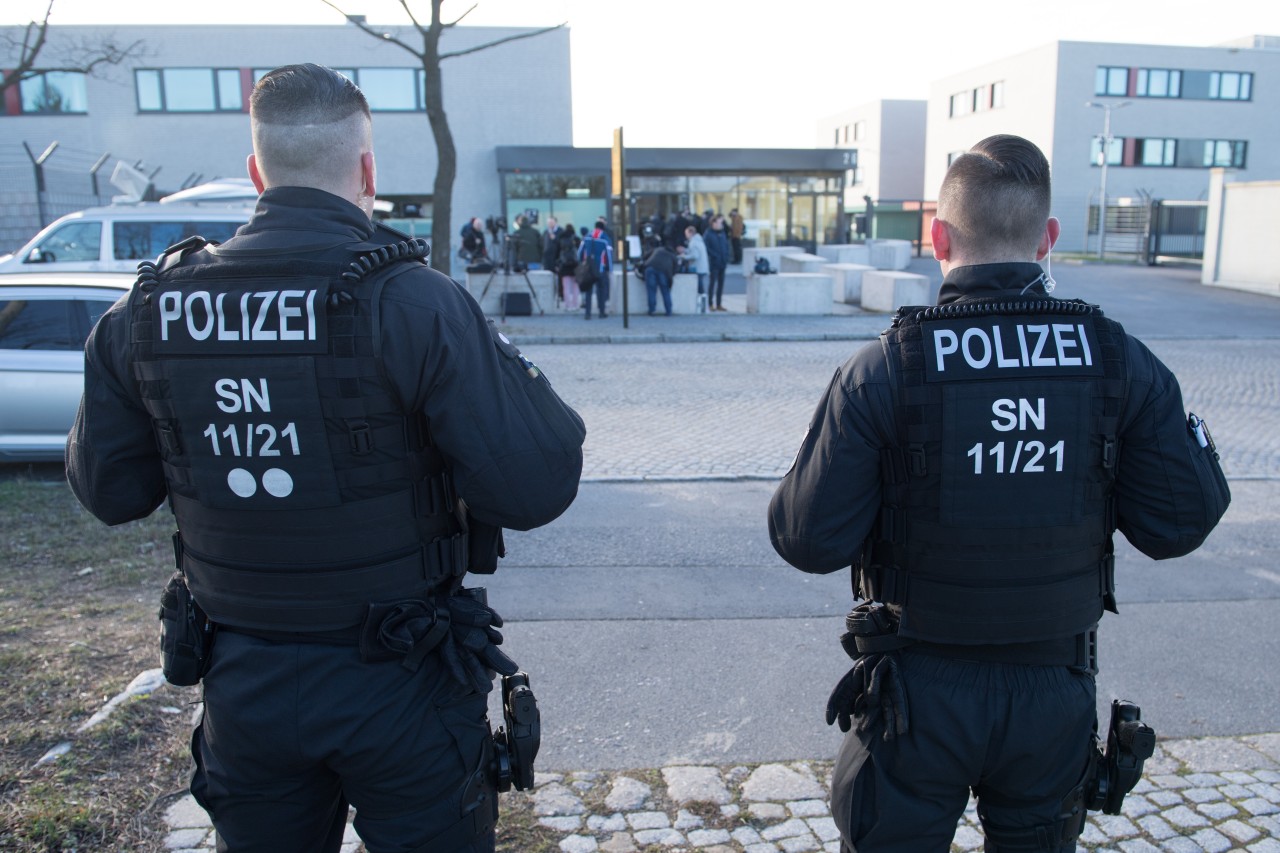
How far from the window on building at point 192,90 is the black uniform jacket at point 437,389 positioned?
33.3m

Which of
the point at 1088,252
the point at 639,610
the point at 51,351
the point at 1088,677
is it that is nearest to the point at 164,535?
the point at 51,351

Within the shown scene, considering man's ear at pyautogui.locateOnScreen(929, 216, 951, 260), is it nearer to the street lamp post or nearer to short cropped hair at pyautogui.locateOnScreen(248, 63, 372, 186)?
short cropped hair at pyautogui.locateOnScreen(248, 63, 372, 186)

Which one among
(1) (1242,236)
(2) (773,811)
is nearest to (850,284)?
(1) (1242,236)

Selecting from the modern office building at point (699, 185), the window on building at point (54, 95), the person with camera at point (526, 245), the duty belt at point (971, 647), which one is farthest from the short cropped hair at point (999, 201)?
the window on building at point (54, 95)

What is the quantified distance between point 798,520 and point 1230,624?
3.77m

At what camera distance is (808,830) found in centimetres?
308

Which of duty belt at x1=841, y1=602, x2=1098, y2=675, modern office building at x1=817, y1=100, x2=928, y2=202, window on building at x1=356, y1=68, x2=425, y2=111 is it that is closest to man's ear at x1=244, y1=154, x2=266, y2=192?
duty belt at x1=841, y1=602, x2=1098, y2=675

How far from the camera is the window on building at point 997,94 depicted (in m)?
51.8

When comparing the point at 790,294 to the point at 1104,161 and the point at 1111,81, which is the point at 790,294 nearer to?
the point at 1104,161

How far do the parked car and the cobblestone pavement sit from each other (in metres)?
3.92

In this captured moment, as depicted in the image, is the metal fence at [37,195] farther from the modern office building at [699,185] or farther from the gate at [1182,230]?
the gate at [1182,230]

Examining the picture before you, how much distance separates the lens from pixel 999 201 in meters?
2.18

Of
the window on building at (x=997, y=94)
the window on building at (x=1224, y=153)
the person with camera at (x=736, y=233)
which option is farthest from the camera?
the window on building at (x=997, y=94)

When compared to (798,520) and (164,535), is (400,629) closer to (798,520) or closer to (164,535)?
(798,520)
